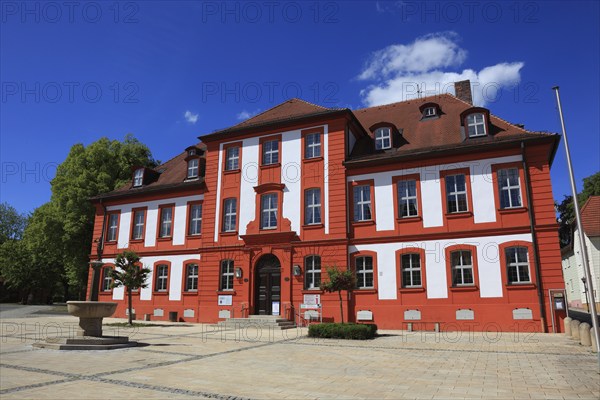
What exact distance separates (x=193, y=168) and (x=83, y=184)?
37.6 feet

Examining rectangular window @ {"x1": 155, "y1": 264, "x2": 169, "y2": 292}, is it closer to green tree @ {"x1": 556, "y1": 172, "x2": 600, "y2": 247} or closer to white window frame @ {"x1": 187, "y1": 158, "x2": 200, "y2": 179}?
white window frame @ {"x1": 187, "y1": 158, "x2": 200, "y2": 179}

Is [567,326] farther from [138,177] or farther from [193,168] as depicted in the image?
[138,177]

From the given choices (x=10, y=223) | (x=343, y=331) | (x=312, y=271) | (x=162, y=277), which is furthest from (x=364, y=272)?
(x=10, y=223)

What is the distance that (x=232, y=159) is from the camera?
82.2 ft

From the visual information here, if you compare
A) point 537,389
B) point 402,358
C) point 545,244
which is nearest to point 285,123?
point 545,244

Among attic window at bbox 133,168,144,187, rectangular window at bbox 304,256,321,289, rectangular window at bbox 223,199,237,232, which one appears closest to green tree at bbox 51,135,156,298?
attic window at bbox 133,168,144,187

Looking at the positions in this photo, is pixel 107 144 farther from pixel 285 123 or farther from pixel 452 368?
pixel 452 368

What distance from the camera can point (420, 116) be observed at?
2417 centimetres

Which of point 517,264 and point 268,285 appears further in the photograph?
point 268,285

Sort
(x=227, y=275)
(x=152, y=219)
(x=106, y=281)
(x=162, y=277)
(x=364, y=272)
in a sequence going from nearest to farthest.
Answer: (x=364, y=272) < (x=227, y=275) < (x=162, y=277) < (x=152, y=219) < (x=106, y=281)

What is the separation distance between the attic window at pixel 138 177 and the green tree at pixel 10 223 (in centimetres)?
4769

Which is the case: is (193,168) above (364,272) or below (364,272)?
above

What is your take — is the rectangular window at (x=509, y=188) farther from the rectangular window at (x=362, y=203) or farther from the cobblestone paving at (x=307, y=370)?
the cobblestone paving at (x=307, y=370)

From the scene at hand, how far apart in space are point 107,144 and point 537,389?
3583cm
